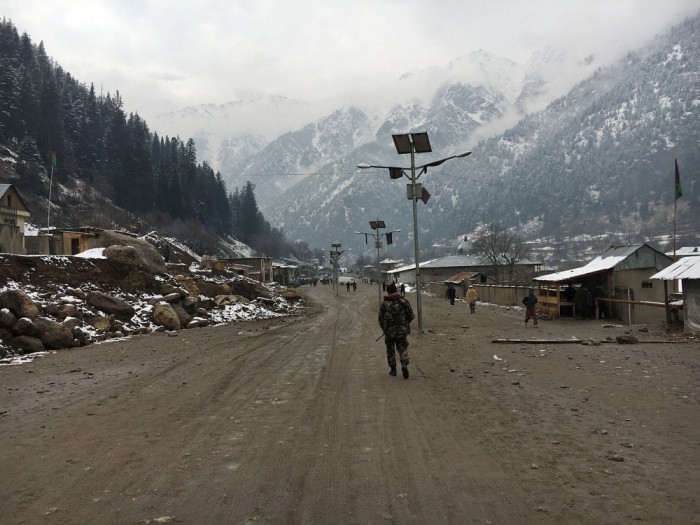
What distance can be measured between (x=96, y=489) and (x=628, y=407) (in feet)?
22.2

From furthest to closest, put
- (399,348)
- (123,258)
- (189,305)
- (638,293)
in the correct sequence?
(638,293) → (123,258) → (189,305) → (399,348)

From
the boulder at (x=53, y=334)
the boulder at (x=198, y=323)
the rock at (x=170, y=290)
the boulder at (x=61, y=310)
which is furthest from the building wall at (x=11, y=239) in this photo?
the boulder at (x=53, y=334)

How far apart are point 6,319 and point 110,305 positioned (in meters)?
4.84

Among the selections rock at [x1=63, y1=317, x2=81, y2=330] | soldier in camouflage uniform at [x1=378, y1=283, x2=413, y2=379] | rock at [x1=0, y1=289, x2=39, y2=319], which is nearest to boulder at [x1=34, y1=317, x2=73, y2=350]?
rock at [x1=0, y1=289, x2=39, y2=319]

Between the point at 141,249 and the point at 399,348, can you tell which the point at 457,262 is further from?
the point at 399,348

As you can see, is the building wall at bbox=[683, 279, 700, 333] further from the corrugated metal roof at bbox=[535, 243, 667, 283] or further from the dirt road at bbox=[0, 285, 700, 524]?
the corrugated metal roof at bbox=[535, 243, 667, 283]

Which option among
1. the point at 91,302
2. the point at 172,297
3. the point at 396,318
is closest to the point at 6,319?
the point at 91,302

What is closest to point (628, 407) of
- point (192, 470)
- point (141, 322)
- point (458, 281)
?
point (192, 470)

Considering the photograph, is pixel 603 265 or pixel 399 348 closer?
pixel 399 348

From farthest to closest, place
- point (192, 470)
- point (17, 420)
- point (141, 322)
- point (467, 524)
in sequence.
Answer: point (141, 322)
point (17, 420)
point (192, 470)
point (467, 524)

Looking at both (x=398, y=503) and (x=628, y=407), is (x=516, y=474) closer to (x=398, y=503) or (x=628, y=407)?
(x=398, y=503)

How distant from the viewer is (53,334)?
48.8ft

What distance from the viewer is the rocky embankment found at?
14.8 metres

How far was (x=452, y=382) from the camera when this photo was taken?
31.7 ft
